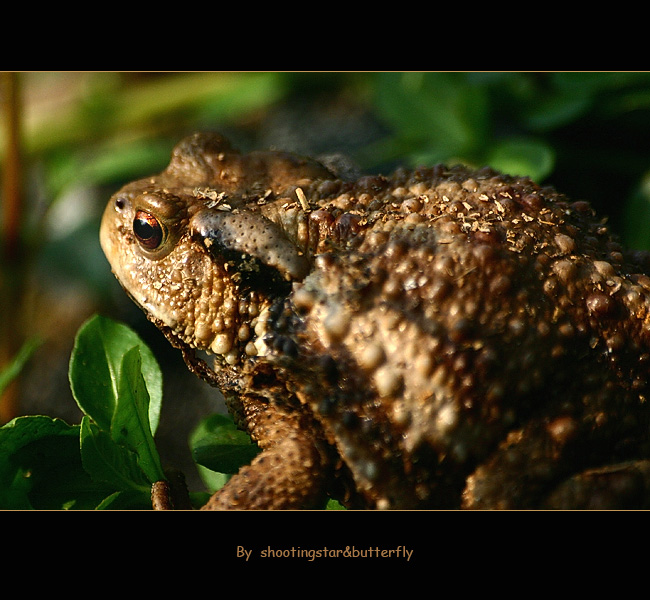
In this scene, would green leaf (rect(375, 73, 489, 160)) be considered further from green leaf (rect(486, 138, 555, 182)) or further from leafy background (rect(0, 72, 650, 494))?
green leaf (rect(486, 138, 555, 182))

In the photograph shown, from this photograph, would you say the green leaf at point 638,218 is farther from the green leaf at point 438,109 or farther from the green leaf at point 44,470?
the green leaf at point 44,470

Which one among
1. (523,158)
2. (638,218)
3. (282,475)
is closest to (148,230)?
(282,475)

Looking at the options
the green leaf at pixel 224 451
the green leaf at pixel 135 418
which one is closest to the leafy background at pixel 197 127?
the green leaf at pixel 135 418

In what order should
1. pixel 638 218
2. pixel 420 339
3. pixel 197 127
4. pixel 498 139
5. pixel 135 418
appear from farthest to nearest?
1. pixel 197 127
2. pixel 498 139
3. pixel 638 218
4. pixel 135 418
5. pixel 420 339

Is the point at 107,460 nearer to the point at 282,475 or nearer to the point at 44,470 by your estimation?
the point at 44,470
